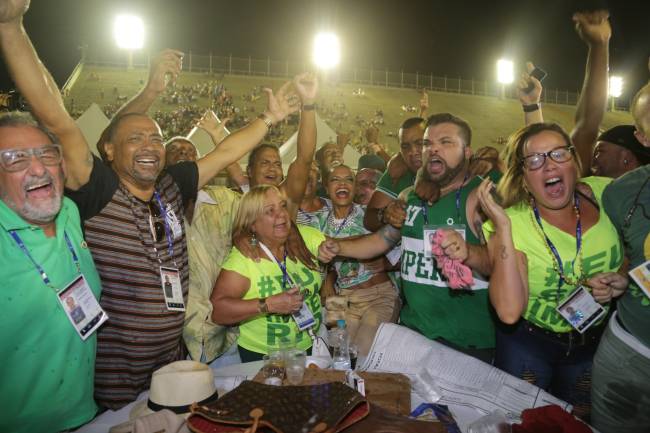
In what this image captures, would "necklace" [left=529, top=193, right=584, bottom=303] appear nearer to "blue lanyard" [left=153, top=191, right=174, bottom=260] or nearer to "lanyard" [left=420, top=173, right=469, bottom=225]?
"lanyard" [left=420, top=173, right=469, bottom=225]

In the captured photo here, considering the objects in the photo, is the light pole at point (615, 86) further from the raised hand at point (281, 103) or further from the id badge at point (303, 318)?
the id badge at point (303, 318)

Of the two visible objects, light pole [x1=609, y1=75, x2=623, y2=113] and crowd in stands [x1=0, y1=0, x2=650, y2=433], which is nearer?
crowd in stands [x1=0, y1=0, x2=650, y2=433]

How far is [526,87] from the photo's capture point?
13.1 feet

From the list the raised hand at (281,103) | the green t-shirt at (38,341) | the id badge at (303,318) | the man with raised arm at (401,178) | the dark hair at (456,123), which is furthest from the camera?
the man with raised arm at (401,178)

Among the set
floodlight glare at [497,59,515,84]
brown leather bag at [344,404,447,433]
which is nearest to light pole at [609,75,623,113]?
floodlight glare at [497,59,515,84]

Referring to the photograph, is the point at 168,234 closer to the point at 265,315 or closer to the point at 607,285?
the point at 265,315

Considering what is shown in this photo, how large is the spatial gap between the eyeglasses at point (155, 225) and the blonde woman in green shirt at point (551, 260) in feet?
6.55

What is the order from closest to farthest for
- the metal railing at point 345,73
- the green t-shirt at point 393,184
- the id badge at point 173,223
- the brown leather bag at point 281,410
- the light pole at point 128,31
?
1. the brown leather bag at point 281,410
2. the id badge at point 173,223
3. the green t-shirt at point 393,184
4. the light pole at point 128,31
5. the metal railing at point 345,73

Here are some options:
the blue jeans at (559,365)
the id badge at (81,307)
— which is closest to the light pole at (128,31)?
the id badge at (81,307)

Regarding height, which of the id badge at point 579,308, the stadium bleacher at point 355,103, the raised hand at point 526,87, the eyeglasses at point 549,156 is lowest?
the id badge at point 579,308

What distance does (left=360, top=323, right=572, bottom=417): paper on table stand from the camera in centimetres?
240

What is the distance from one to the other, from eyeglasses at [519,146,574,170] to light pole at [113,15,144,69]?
103 ft

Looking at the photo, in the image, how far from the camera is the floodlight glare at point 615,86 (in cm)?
3812

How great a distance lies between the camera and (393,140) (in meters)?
27.4
